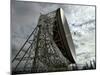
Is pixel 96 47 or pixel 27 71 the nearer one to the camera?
pixel 27 71

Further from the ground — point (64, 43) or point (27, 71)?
point (64, 43)

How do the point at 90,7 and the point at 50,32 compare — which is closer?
the point at 50,32

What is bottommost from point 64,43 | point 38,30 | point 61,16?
point 64,43

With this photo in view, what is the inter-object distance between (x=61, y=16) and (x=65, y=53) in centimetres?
49

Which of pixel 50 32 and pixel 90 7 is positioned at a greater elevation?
pixel 90 7

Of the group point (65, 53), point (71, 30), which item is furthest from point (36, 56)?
point (71, 30)

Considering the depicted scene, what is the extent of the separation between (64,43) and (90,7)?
627mm

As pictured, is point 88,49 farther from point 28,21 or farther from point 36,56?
point 28,21

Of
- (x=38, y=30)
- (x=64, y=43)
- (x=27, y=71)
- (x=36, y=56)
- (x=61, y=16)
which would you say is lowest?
(x=27, y=71)

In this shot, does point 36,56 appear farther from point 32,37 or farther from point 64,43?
point 64,43

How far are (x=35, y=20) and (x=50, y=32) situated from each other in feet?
0.81

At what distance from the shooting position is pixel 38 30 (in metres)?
2.38

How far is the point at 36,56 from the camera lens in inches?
93.0

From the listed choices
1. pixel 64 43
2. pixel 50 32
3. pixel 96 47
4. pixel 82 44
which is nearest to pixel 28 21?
pixel 50 32
